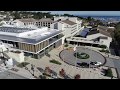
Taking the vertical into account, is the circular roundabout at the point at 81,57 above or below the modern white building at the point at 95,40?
below

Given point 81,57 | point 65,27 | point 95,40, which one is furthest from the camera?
point 65,27

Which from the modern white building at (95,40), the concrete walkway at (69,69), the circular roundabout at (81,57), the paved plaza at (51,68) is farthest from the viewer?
the modern white building at (95,40)

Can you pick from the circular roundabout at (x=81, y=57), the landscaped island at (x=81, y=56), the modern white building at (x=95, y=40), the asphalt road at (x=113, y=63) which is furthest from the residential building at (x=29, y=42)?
the asphalt road at (x=113, y=63)

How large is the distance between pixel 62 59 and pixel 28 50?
1607 millimetres

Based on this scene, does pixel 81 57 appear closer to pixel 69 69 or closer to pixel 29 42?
pixel 69 69

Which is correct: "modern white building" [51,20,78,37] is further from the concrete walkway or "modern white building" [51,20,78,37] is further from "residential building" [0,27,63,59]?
the concrete walkway

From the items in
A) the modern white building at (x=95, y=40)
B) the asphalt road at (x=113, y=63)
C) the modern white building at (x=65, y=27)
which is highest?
the modern white building at (x=65, y=27)

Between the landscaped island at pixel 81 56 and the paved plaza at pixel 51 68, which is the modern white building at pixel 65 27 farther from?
the paved plaza at pixel 51 68

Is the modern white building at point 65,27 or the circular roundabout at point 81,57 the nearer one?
the circular roundabout at point 81,57

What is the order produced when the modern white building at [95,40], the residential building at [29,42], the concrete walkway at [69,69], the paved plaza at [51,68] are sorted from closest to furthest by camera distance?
1. the paved plaza at [51,68]
2. the concrete walkway at [69,69]
3. the residential building at [29,42]
4. the modern white building at [95,40]

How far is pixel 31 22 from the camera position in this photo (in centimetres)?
1312

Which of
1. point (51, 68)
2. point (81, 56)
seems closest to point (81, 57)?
point (81, 56)
